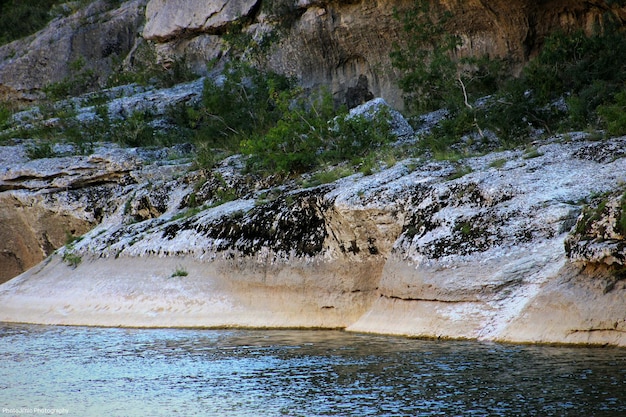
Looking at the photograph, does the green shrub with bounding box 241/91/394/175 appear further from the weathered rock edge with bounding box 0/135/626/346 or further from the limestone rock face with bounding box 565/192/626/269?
the limestone rock face with bounding box 565/192/626/269

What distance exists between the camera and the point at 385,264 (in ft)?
61.1

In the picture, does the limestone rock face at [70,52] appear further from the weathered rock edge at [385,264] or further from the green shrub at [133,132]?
the weathered rock edge at [385,264]

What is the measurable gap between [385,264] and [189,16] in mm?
26250

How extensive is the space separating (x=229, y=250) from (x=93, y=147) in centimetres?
1344

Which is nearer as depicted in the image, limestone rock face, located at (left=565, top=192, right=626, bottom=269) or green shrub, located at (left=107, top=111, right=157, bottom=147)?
limestone rock face, located at (left=565, top=192, right=626, bottom=269)

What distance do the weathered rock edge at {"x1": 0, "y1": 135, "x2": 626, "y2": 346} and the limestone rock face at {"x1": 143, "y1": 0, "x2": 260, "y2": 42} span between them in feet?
54.3

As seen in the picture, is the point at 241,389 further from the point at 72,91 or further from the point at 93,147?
the point at 72,91

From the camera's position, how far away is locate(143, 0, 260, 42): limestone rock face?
39000mm

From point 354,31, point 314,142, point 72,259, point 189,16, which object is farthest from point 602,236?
point 189,16

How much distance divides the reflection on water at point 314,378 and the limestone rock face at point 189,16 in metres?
25.0

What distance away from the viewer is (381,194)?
19578 millimetres

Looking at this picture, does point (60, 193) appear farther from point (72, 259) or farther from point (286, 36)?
point (286, 36)

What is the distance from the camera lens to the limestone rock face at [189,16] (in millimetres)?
39000

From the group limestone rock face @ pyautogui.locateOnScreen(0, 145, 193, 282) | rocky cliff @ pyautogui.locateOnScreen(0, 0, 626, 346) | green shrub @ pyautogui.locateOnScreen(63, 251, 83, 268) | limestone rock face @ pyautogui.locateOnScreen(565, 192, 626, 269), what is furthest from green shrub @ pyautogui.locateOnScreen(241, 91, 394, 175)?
limestone rock face @ pyautogui.locateOnScreen(565, 192, 626, 269)
